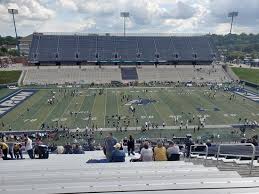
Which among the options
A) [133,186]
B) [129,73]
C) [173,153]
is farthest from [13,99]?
[133,186]

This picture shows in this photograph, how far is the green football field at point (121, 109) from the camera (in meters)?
30.3

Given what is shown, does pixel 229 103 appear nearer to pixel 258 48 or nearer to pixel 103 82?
pixel 103 82

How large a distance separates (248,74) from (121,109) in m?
33.2

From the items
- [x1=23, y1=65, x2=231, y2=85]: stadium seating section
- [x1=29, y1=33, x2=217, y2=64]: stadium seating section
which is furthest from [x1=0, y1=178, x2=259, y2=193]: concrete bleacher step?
[x1=29, y1=33, x2=217, y2=64]: stadium seating section

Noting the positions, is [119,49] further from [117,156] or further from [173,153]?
[117,156]

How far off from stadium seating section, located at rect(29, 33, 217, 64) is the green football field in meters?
18.3

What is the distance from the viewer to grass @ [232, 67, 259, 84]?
55.4m

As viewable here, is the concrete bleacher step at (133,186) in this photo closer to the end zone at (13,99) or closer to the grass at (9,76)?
the end zone at (13,99)

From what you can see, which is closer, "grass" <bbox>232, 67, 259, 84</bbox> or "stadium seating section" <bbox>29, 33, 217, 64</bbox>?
"grass" <bbox>232, 67, 259, 84</bbox>

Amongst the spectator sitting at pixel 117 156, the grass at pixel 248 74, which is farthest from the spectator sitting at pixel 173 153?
the grass at pixel 248 74

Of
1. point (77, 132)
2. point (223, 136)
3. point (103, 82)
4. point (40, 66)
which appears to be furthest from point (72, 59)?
point (223, 136)

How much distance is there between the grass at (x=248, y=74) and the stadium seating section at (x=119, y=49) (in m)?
6.93

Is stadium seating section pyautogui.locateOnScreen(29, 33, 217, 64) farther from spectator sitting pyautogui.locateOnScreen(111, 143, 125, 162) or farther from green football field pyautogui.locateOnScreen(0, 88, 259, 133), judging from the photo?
spectator sitting pyautogui.locateOnScreen(111, 143, 125, 162)

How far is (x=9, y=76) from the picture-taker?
178 feet
